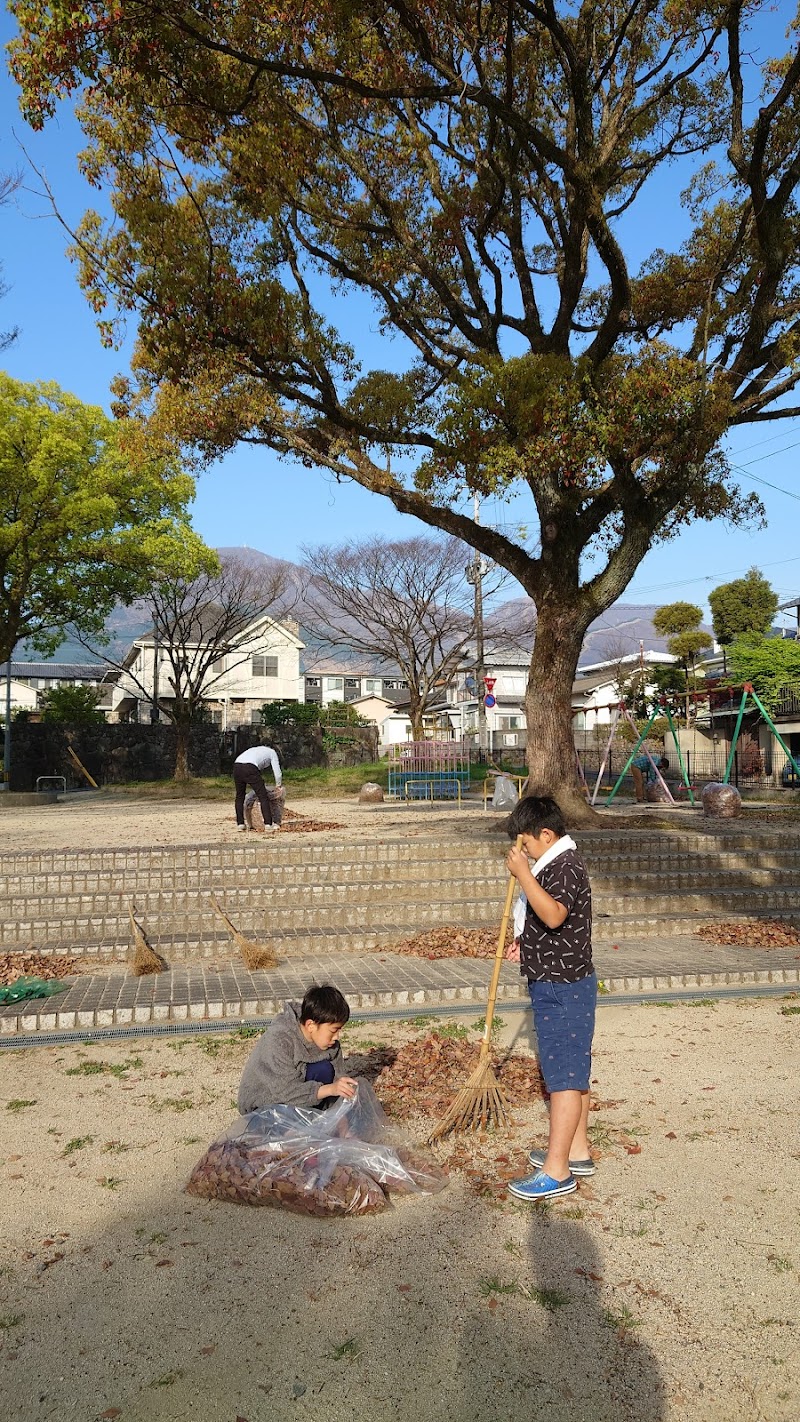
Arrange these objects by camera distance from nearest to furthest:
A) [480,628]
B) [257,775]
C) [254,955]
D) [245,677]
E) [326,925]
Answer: [254,955] < [326,925] < [257,775] < [480,628] < [245,677]

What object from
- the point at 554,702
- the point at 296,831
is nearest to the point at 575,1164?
the point at 554,702

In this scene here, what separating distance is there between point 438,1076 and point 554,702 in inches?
295

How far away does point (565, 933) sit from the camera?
352 cm

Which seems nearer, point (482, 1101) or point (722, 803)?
point (482, 1101)

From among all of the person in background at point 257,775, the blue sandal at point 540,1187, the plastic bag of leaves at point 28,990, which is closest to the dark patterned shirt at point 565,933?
the blue sandal at point 540,1187

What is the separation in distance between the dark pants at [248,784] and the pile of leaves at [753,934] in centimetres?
641

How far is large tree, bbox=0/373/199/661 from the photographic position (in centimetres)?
2134

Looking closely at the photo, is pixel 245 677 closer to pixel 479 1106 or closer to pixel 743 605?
pixel 743 605

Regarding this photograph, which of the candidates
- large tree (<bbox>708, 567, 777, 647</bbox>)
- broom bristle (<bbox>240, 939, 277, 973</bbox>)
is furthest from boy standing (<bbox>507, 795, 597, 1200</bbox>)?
large tree (<bbox>708, 567, 777, 647</bbox>)

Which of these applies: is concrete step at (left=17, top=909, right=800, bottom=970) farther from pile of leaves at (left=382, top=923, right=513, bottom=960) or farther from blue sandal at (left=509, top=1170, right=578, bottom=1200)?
blue sandal at (left=509, top=1170, right=578, bottom=1200)

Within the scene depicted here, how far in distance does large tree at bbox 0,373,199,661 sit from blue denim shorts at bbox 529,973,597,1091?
18.4 m

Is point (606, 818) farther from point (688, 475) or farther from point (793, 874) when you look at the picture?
point (688, 475)

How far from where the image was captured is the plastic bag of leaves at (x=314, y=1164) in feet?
10.8

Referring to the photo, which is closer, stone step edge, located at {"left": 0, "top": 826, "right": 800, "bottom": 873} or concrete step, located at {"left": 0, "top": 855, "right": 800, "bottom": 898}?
concrete step, located at {"left": 0, "top": 855, "right": 800, "bottom": 898}
